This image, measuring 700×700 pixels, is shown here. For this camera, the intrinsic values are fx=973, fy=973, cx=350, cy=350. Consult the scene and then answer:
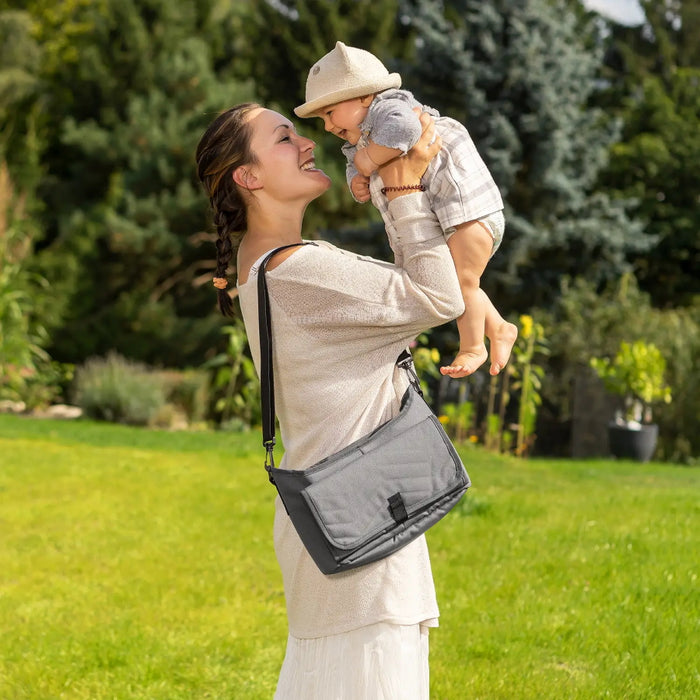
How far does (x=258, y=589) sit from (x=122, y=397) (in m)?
7.46

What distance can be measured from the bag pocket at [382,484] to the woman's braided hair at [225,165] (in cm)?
57

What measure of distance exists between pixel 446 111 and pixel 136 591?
12183 millimetres

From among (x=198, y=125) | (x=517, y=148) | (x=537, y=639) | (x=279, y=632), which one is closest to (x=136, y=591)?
(x=279, y=632)

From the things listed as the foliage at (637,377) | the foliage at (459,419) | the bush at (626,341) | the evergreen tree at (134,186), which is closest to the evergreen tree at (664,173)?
the bush at (626,341)

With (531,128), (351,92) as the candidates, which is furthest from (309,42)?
(351,92)

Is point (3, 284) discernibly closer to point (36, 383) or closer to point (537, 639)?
point (36, 383)

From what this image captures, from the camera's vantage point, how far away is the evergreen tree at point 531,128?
14734mm

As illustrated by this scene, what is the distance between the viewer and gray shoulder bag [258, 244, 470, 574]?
1831mm

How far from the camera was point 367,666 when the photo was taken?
1.88 meters

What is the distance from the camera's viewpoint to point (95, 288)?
54.2 feet

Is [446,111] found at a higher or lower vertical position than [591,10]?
lower

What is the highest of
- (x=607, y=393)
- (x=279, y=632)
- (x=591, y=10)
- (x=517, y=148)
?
(x=591, y=10)

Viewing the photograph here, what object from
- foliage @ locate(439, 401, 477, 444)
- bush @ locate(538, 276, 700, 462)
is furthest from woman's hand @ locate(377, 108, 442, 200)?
bush @ locate(538, 276, 700, 462)

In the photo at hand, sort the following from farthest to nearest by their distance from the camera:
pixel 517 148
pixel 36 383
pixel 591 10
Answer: pixel 591 10
pixel 517 148
pixel 36 383
